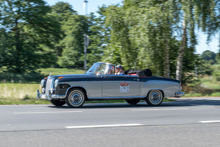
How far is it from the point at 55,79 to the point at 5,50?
1046 inches

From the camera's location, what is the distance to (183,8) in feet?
63.5

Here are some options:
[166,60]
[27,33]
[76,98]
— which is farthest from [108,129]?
[27,33]

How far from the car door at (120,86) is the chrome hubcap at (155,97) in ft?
2.16

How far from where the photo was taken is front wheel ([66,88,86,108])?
12242 mm

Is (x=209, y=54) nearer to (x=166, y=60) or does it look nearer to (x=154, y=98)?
(x=166, y=60)

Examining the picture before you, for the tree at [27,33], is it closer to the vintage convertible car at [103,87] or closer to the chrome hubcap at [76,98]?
the vintage convertible car at [103,87]

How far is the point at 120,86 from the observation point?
1284cm

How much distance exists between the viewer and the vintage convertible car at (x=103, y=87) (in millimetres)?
12172

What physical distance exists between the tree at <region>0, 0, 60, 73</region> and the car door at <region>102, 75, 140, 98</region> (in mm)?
26245

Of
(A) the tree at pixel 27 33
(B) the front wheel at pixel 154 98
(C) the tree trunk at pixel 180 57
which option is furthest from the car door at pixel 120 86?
(A) the tree at pixel 27 33

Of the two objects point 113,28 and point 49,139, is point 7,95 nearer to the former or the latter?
point 113,28

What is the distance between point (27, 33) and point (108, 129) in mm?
32710

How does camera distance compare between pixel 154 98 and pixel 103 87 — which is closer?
pixel 103 87

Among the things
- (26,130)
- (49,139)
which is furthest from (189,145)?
(26,130)
